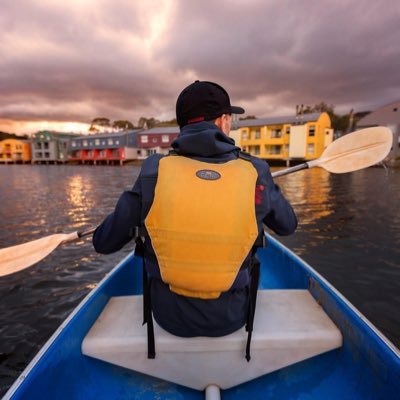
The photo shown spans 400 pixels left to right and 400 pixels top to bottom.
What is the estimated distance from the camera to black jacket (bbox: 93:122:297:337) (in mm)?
1729

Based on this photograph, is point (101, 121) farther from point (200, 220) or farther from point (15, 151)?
point (200, 220)

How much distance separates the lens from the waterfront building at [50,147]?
6631 centimetres

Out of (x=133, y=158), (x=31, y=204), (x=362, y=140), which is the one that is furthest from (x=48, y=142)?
(x=362, y=140)

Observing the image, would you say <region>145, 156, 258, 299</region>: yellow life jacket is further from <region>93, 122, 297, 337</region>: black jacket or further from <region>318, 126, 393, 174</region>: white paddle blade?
<region>318, 126, 393, 174</region>: white paddle blade

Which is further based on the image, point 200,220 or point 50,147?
point 50,147

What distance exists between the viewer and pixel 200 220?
1.54 meters

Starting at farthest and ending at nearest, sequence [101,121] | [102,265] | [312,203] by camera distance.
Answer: [101,121] < [312,203] < [102,265]

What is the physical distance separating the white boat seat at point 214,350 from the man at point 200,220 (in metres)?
0.13

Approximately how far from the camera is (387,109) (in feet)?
139

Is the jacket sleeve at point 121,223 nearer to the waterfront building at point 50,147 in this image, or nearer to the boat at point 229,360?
the boat at point 229,360

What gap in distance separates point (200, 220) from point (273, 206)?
55cm

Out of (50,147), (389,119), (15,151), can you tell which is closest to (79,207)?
(389,119)

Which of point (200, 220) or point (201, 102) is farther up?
point (201, 102)

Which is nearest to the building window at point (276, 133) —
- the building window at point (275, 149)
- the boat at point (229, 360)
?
the building window at point (275, 149)
